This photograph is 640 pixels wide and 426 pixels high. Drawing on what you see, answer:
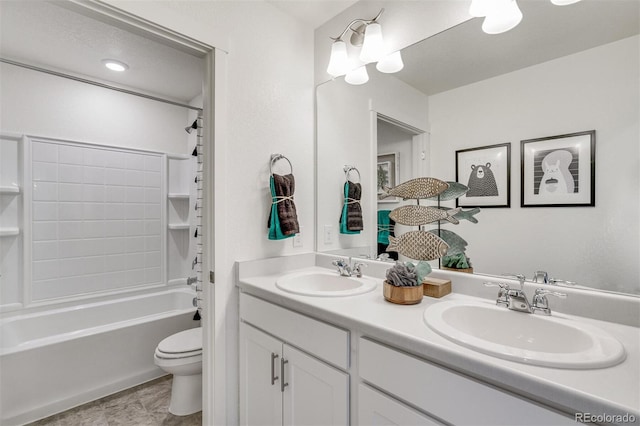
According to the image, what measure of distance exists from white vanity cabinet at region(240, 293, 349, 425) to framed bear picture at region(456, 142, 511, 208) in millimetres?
796

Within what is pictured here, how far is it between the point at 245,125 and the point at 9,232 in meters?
1.98

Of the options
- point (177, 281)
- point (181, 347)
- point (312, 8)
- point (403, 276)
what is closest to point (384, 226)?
point (403, 276)

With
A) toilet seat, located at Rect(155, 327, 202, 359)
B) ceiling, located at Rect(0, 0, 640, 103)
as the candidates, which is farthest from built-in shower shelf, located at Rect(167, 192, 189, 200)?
toilet seat, located at Rect(155, 327, 202, 359)

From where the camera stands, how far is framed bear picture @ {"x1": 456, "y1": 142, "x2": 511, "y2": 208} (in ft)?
3.88

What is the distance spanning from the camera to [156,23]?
1.25 meters

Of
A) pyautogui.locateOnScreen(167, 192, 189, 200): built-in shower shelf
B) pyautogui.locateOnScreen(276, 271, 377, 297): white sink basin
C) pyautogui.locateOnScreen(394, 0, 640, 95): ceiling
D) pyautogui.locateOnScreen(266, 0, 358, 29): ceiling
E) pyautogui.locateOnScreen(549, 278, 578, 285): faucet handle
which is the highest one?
pyautogui.locateOnScreen(266, 0, 358, 29): ceiling

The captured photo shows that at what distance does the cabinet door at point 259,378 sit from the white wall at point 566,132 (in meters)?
0.98

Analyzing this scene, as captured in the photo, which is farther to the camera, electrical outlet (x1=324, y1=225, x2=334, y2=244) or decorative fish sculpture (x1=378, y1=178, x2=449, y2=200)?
electrical outlet (x1=324, y1=225, x2=334, y2=244)

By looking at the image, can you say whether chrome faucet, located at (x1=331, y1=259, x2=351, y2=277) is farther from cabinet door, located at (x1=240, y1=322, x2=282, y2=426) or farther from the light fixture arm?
the light fixture arm

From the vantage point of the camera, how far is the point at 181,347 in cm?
184

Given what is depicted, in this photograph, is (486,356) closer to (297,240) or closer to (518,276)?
(518,276)

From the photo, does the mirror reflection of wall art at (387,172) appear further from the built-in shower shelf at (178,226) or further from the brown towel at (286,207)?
the built-in shower shelf at (178,226)

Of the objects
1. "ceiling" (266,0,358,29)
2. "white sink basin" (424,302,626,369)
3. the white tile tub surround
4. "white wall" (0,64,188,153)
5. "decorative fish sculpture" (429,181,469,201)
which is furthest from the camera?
the white tile tub surround

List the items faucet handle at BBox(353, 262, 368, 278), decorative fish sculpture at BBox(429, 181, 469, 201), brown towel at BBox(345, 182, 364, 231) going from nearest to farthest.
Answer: decorative fish sculpture at BBox(429, 181, 469, 201) < faucet handle at BBox(353, 262, 368, 278) < brown towel at BBox(345, 182, 364, 231)
